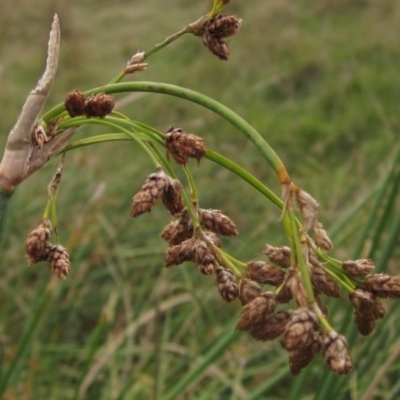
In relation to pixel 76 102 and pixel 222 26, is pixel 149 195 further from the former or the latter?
pixel 222 26

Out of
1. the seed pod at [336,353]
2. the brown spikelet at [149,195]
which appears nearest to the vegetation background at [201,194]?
the brown spikelet at [149,195]

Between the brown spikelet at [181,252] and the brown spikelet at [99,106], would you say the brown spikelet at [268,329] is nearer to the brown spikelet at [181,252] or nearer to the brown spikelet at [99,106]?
the brown spikelet at [181,252]

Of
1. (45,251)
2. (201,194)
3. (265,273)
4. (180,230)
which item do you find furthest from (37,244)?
(201,194)

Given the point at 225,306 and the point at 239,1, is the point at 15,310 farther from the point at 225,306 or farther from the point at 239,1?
the point at 239,1

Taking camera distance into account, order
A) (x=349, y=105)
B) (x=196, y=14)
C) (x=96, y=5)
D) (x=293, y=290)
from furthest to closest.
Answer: (x=96, y=5), (x=196, y=14), (x=349, y=105), (x=293, y=290)

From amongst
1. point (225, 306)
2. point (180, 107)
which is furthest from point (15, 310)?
point (180, 107)

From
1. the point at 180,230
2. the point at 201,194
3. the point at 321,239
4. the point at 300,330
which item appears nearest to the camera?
the point at 300,330
